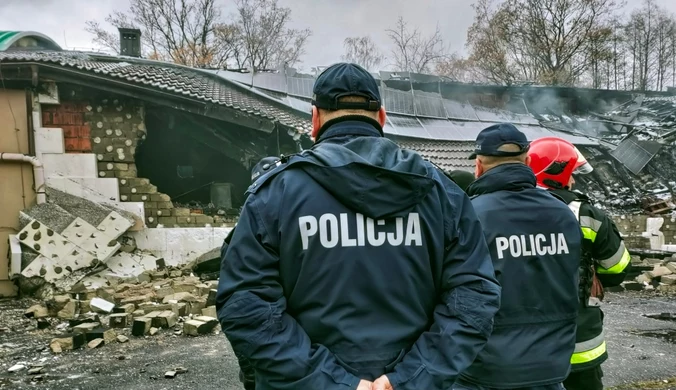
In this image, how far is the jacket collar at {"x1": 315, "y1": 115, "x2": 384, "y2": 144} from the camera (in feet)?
5.25

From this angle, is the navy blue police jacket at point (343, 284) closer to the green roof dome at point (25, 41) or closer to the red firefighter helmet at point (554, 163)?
the red firefighter helmet at point (554, 163)

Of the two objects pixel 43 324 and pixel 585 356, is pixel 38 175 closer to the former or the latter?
pixel 43 324

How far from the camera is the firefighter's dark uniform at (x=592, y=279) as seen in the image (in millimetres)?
2434

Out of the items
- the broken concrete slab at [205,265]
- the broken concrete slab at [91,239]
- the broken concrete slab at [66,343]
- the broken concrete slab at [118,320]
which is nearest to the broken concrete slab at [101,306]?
the broken concrete slab at [118,320]

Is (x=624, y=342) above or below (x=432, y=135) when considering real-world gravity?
below

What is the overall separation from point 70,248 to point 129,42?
841cm

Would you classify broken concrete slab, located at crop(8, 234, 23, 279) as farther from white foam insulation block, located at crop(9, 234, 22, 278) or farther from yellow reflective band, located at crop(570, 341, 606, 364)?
yellow reflective band, located at crop(570, 341, 606, 364)

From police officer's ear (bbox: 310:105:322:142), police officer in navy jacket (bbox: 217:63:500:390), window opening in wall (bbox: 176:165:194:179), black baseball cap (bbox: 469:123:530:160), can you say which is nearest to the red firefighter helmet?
black baseball cap (bbox: 469:123:530:160)

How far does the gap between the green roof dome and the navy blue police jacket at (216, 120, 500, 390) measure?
40.5 ft

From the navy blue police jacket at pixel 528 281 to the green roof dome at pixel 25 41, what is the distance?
1228 cm

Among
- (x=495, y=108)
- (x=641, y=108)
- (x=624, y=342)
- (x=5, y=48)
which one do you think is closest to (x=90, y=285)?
(x=5, y=48)

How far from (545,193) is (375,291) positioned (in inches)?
48.2

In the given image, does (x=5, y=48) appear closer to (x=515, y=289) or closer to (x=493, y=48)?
(x=515, y=289)

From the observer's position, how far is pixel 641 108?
1823 centimetres
